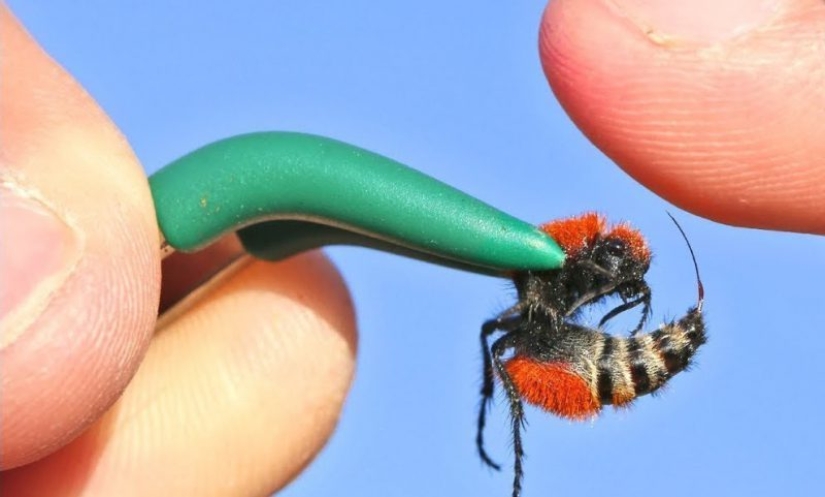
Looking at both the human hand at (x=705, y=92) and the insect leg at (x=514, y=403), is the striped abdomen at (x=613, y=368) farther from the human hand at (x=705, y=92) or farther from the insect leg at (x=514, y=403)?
the human hand at (x=705, y=92)

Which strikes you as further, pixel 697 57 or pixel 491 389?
pixel 491 389

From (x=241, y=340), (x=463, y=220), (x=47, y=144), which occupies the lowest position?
(x=241, y=340)

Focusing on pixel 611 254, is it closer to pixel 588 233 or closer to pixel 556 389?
pixel 588 233

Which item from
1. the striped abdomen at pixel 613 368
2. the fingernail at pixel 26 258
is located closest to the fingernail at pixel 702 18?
the striped abdomen at pixel 613 368

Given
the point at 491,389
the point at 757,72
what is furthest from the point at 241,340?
the point at 757,72

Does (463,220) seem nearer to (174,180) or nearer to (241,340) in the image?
(174,180)

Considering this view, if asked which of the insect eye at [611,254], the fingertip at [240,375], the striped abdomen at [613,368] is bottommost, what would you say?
the fingertip at [240,375]
